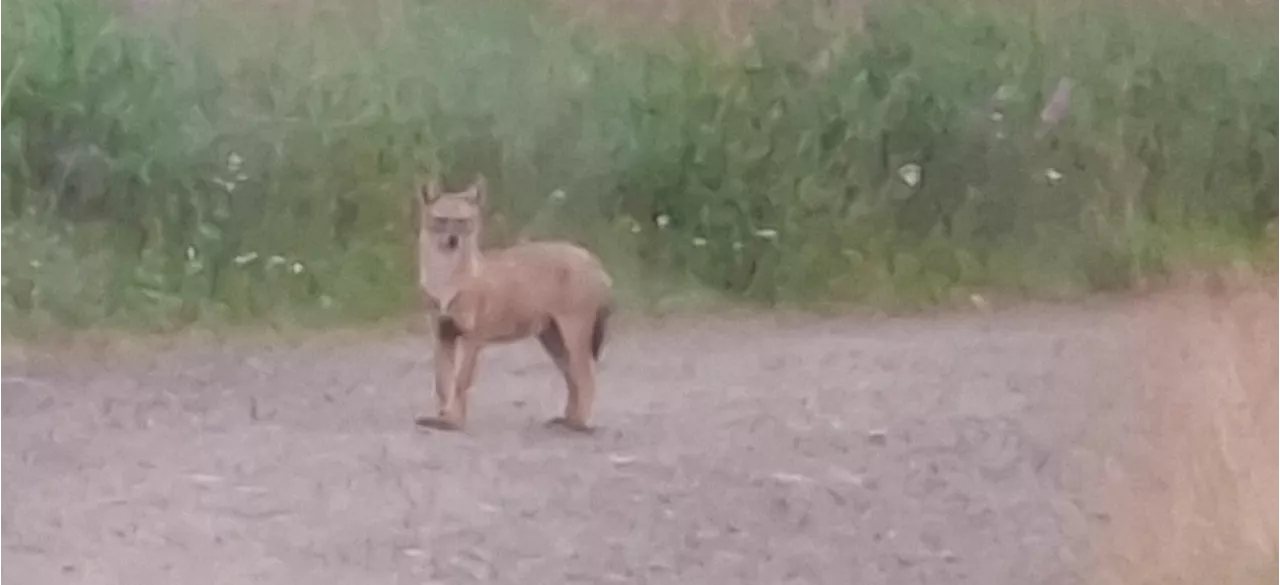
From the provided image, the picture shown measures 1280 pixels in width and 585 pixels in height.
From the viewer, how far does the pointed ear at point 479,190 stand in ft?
2.77

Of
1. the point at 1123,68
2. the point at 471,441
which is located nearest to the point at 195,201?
the point at 471,441

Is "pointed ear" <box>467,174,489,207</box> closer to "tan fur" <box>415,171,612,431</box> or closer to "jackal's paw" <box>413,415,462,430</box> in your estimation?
"tan fur" <box>415,171,612,431</box>

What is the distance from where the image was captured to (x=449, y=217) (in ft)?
2.76

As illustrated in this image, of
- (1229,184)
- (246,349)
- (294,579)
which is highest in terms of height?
(1229,184)

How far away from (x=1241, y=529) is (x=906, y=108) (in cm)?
31

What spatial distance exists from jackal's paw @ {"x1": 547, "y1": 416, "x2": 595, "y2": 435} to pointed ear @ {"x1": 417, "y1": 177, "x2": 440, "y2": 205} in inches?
5.7

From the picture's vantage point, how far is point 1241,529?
2.74 feet

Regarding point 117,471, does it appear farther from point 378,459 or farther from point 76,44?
point 76,44

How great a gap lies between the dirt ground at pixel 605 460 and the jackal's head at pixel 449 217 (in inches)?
2.4

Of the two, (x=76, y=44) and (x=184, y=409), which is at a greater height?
(x=76, y=44)

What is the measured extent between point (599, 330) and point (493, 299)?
6 centimetres

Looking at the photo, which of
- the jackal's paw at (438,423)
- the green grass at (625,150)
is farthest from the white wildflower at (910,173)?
the jackal's paw at (438,423)

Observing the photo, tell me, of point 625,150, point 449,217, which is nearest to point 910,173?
point 625,150

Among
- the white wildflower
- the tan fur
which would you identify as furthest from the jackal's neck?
the white wildflower
